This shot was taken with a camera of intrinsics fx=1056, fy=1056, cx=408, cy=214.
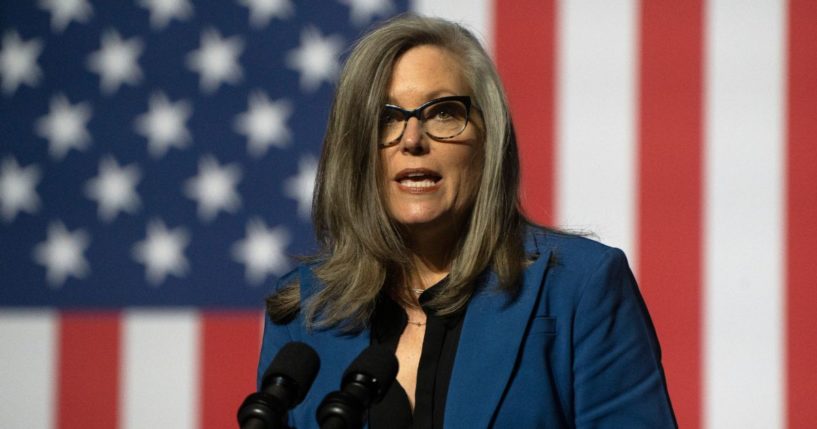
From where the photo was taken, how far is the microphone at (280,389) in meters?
0.88

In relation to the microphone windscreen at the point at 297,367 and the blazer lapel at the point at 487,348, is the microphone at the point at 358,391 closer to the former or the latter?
the microphone windscreen at the point at 297,367

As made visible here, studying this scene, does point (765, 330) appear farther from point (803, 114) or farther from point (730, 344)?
point (803, 114)

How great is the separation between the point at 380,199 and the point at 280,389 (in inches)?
24.8

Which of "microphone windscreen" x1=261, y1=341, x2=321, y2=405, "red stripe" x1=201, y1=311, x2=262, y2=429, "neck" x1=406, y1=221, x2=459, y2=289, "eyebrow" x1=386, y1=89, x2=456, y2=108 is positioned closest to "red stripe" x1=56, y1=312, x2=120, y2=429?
"red stripe" x1=201, y1=311, x2=262, y2=429

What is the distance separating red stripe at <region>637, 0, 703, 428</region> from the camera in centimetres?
231

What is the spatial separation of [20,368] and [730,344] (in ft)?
5.47

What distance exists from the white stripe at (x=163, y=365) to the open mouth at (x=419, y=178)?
1.19 meters

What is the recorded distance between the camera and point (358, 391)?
922 millimetres

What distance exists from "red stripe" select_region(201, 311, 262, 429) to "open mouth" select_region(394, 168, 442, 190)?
1.10m

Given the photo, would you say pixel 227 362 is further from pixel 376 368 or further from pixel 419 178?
pixel 376 368

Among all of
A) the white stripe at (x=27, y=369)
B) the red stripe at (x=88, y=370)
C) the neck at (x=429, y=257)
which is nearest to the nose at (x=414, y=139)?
the neck at (x=429, y=257)

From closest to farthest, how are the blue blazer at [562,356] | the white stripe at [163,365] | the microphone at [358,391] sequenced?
the microphone at [358,391], the blue blazer at [562,356], the white stripe at [163,365]

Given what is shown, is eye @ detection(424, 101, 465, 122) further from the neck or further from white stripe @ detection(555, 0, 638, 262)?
white stripe @ detection(555, 0, 638, 262)

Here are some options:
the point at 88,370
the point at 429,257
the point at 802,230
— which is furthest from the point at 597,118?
the point at 88,370
